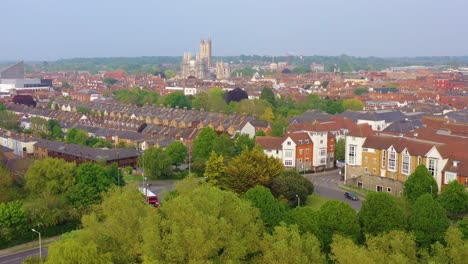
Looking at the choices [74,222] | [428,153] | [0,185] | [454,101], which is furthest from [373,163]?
[454,101]

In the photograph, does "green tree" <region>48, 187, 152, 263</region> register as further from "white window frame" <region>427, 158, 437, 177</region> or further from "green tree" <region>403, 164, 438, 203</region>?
"white window frame" <region>427, 158, 437, 177</region>

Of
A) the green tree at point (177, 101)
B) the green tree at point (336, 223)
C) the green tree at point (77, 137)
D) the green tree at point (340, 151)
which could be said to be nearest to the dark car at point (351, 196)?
the green tree at point (340, 151)

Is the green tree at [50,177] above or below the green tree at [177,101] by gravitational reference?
below

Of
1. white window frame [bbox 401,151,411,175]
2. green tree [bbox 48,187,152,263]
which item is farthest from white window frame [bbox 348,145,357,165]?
green tree [bbox 48,187,152,263]

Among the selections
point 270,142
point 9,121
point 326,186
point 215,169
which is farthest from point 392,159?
point 9,121

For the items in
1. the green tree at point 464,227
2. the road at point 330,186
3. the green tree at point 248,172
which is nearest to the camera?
the green tree at point 464,227

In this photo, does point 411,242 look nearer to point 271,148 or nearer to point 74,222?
point 74,222

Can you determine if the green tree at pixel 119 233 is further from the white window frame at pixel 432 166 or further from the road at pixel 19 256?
the white window frame at pixel 432 166
